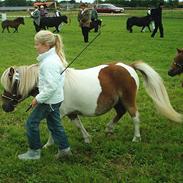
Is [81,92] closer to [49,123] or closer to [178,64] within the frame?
[49,123]

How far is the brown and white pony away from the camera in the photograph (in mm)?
5492

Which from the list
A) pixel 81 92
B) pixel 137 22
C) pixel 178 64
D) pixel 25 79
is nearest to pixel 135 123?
pixel 81 92

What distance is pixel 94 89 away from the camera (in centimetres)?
590

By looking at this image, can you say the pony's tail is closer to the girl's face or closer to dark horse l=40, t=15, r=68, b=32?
the girl's face

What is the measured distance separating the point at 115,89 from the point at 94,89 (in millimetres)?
388

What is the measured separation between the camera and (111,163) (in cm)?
551

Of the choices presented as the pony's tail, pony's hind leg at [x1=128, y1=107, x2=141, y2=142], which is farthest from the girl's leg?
the pony's tail

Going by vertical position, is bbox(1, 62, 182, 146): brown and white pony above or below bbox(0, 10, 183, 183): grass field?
above

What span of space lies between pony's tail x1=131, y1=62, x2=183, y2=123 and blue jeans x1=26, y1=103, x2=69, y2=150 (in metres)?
1.65

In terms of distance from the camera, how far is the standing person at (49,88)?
16.3ft

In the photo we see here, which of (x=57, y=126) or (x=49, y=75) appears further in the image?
(x=57, y=126)

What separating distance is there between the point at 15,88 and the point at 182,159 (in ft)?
7.82

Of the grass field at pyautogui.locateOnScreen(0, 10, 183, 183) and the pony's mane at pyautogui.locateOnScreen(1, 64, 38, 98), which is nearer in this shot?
the grass field at pyautogui.locateOnScreen(0, 10, 183, 183)

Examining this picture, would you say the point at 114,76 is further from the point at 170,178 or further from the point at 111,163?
the point at 170,178
